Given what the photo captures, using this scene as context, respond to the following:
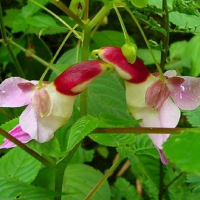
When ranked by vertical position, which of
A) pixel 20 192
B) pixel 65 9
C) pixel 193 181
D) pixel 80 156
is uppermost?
pixel 65 9

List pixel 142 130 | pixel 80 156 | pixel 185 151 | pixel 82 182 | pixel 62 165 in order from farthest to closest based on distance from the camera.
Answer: pixel 80 156 < pixel 82 182 < pixel 62 165 < pixel 142 130 < pixel 185 151

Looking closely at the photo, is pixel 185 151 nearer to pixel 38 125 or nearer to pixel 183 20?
pixel 38 125

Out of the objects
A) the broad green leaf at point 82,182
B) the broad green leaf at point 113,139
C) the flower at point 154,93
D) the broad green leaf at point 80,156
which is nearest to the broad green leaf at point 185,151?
the flower at point 154,93

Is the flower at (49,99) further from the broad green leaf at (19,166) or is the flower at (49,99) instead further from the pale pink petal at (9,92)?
the broad green leaf at (19,166)

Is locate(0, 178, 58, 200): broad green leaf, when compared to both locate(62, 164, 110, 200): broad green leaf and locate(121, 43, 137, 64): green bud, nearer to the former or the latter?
locate(121, 43, 137, 64): green bud

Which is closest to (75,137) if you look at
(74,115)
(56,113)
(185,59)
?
(56,113)

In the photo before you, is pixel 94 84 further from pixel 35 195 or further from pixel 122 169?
pixel 122 169

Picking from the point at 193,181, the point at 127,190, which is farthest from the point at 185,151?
the point at 127,190
